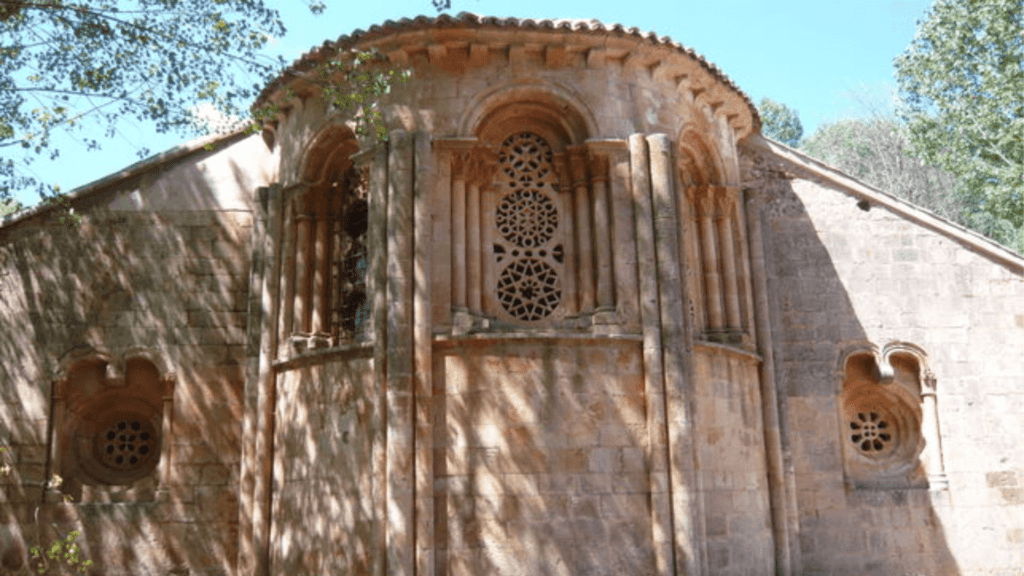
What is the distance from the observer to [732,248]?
36.8ft

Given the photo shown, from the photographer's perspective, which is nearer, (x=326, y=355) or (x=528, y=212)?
(x=326, y=355)

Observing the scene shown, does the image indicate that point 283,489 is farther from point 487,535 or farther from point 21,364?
point 21,364

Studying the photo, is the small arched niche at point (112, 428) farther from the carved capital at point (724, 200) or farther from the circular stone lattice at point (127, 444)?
the carved capital at point (724, 200)

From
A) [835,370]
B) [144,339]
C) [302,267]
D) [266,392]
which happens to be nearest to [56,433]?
[144,339]

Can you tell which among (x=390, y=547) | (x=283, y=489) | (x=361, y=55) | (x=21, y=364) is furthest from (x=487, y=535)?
(x=21, y=364)

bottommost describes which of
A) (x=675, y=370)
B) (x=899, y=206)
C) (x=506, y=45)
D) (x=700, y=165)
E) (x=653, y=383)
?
(x=653, y=383)

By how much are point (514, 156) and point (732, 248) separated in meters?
3.06

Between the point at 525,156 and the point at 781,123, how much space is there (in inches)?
1313

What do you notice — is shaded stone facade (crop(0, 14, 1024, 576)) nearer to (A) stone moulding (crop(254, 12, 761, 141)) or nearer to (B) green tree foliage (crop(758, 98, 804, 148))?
(A) stone moulding (crop(254, 12, 761, 141))

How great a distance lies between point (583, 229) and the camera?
9789 millimetres

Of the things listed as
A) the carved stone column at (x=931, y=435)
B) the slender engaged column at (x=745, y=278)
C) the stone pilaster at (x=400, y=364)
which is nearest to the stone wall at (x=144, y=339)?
the stone pilaster at (x=400, y=364)

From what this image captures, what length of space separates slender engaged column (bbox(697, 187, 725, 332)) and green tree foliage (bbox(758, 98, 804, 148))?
97.1ft

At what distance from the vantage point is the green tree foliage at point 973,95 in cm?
1588

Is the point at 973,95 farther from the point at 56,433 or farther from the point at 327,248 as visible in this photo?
the point at 56,433
